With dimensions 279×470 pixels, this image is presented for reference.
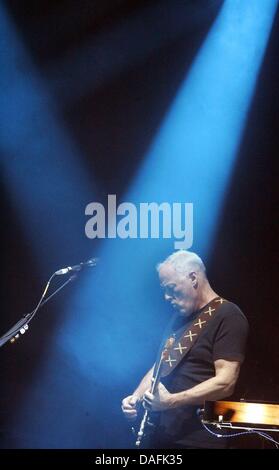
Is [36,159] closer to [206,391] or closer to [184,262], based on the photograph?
[184,262]

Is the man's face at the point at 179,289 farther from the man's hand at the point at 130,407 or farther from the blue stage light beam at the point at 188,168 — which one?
the man's hand at the point at 130,407

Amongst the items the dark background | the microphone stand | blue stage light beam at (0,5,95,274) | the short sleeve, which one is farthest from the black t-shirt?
blue stage light beam at (0,5,95,274)

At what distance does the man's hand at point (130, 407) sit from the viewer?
4336mm

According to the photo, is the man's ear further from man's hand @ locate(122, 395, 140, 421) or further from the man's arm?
man's hand @ locate(122, 395, 140, 421)

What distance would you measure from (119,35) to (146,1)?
310mm

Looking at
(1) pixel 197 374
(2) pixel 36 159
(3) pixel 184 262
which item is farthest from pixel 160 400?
(2) pixel 36 159

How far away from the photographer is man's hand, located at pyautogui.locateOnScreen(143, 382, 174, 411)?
4141mm

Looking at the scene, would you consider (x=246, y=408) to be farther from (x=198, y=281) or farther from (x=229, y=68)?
(x=229, y=68)

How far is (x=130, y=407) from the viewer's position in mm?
4348

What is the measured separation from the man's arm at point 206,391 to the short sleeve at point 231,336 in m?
0.04

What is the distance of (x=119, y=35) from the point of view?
4926 mm

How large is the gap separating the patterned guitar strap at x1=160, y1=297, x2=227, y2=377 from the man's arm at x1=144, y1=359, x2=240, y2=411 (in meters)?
0.16

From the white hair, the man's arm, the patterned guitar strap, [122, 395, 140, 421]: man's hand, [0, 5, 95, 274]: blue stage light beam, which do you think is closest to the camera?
the man's arm

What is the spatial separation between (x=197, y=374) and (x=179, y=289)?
0.60 meters
